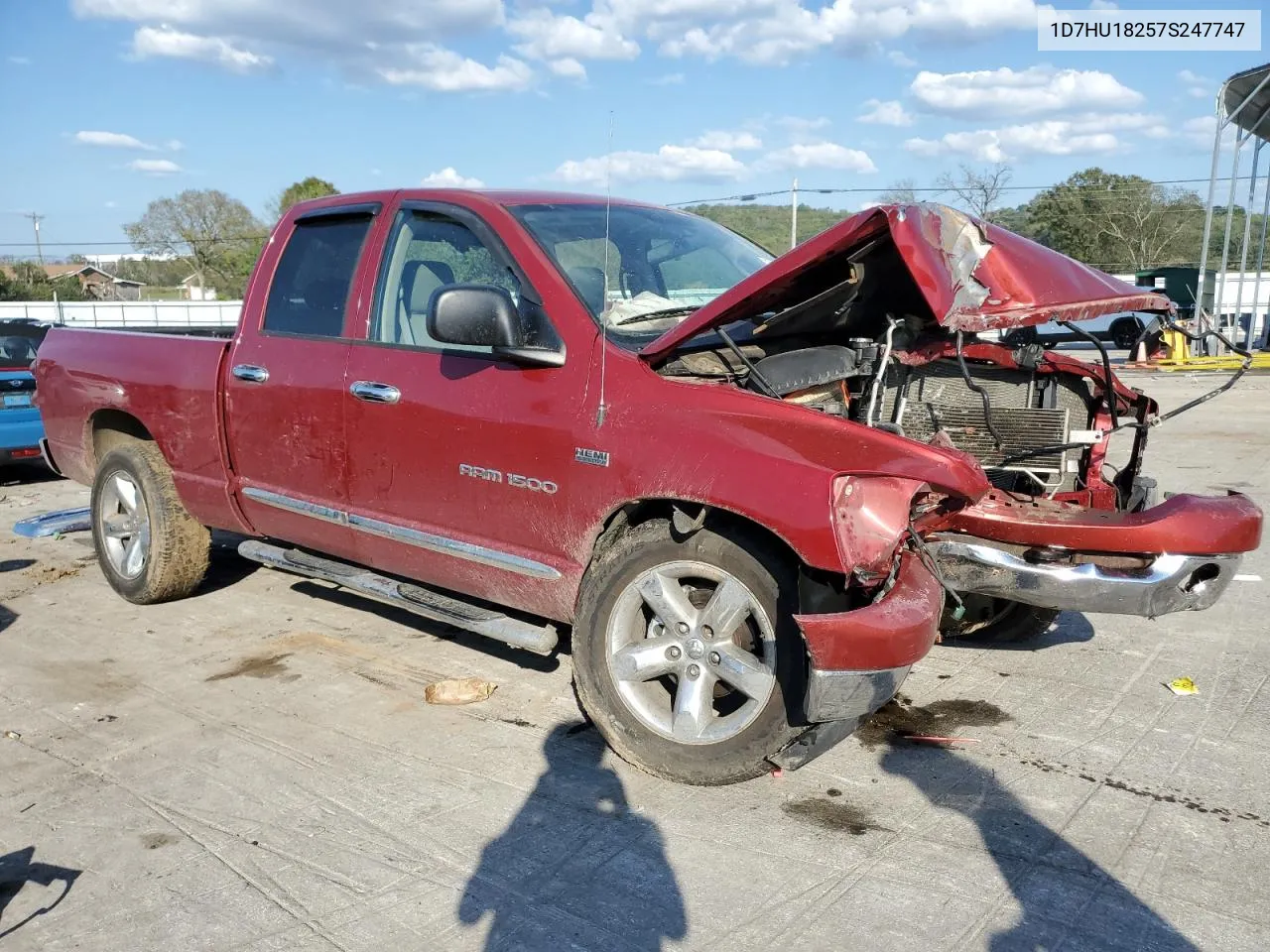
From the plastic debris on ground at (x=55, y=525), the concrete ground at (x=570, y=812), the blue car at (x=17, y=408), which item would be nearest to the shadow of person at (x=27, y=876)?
the concrete ground at (x=570, y=812)

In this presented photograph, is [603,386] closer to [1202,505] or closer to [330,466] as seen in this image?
[330,466]

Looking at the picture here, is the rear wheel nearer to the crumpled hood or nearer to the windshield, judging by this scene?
the crumpled hood

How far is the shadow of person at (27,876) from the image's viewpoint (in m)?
2.72

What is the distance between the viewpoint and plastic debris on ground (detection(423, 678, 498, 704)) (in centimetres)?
406

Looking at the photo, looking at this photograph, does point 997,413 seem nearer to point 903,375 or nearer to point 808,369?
point 903,375

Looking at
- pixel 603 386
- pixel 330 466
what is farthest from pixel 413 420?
pixel 603 386

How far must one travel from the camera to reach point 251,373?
4.64 m

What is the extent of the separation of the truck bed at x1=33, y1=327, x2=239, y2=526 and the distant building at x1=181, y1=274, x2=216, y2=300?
136 feet

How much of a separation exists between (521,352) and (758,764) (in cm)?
160

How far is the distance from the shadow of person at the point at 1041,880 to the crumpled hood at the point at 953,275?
1484mm

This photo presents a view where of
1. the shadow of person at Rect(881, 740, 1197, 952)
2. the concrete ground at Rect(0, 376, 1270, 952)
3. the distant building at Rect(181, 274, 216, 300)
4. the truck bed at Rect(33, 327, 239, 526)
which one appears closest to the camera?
the shadow of person at Rect(881, 740, 1197, 952)

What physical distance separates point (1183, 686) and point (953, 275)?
2255 millimetres

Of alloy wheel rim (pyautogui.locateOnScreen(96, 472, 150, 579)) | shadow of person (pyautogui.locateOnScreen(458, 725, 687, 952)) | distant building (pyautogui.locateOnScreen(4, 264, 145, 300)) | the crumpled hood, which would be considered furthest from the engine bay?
distant building (pyautogui.locateOnScreen(4, 264, 145, 300))

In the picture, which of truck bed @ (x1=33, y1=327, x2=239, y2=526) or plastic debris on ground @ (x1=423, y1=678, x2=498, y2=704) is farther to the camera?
truck bed @ (x1=33, y1=327, x2=239, y2=526)
